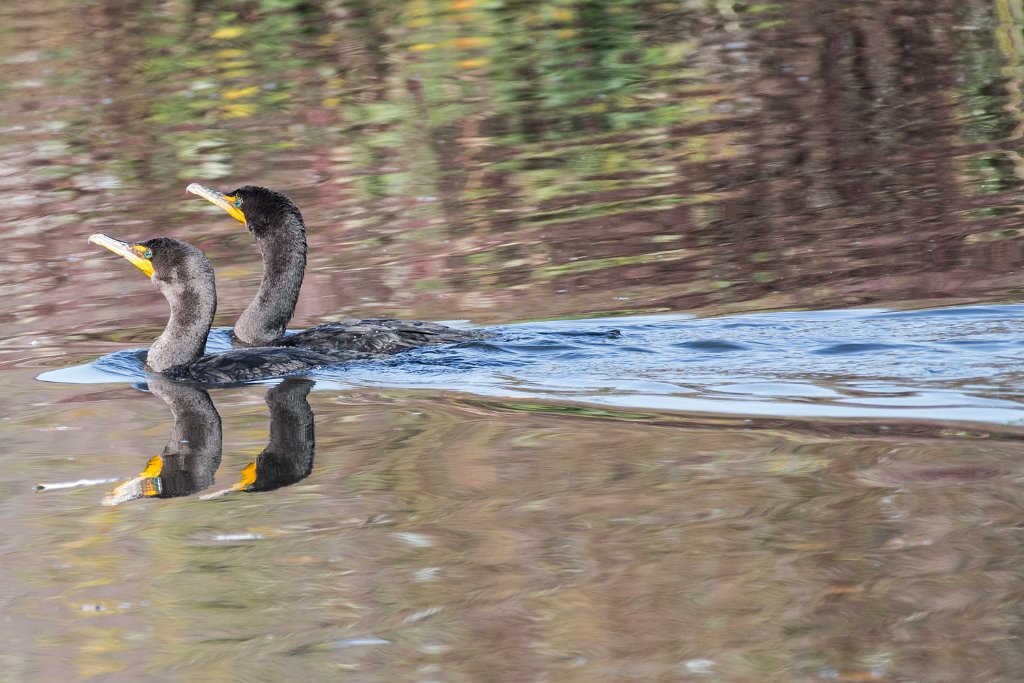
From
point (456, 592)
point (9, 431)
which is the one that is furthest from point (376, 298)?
point (456, 592)

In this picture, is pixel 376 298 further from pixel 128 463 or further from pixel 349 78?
pixel 349 78

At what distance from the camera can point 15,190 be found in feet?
45.6

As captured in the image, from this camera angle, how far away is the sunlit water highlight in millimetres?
6859

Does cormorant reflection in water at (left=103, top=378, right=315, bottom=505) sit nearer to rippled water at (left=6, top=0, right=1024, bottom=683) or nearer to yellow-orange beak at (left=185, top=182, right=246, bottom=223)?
rippled water at (left=6, top=0, right=1024, bottom=683)

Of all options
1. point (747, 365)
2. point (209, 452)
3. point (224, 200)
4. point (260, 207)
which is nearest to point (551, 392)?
point (747, 365)

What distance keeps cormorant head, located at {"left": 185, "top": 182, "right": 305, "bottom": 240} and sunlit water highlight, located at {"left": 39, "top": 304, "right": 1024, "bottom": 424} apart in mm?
1214

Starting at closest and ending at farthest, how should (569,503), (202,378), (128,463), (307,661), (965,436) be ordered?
(307,661)
(569,503)
(965,436)
(128,463)
(202,378)

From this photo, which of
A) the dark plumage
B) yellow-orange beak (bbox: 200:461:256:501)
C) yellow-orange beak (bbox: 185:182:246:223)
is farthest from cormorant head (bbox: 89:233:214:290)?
yellow-orange beak (bbox: 200:461:256:501)

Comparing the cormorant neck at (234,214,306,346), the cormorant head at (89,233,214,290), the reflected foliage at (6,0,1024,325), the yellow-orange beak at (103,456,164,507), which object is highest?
the cormorant head at (89,233,214,290)

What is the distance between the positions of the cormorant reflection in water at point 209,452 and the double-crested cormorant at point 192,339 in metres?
0.28

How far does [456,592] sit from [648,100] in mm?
11797

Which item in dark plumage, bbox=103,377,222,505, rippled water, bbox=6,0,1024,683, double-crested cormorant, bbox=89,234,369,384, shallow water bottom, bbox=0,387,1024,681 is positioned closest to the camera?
shallow water bottom, bbox=0,387,1024,681

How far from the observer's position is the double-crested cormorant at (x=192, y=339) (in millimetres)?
8250

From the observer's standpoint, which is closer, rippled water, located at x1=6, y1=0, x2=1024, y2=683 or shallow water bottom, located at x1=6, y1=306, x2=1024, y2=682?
shallow water bottom, located at x1=6, y1=306, x2=1024, y2=682
